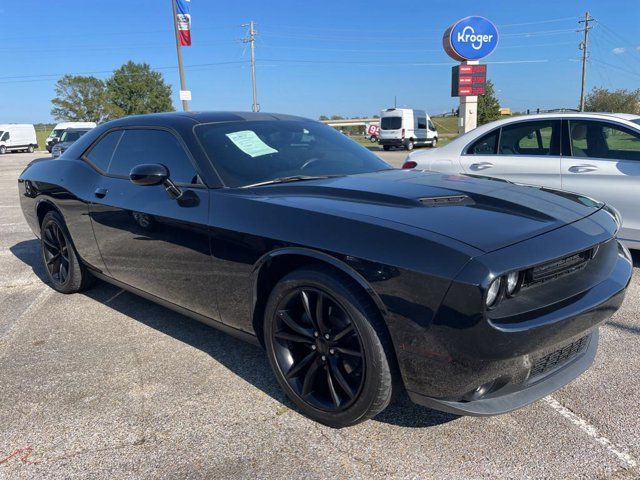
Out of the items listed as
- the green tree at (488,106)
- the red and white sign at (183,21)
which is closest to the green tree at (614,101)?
the green tree at (488,106)

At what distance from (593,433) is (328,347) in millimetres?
1285

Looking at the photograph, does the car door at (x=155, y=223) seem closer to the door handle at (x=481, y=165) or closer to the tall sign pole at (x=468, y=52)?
the door handle at (x=481, y=165)

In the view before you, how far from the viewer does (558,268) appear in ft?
7.32

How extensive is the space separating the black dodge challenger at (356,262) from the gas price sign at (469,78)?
15407mm

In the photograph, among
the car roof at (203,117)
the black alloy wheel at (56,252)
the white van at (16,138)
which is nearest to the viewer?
the car roof at (203,117)

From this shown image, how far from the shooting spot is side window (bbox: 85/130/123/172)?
12.9 ft

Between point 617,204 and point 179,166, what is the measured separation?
4.04 meters

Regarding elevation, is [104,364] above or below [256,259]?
below

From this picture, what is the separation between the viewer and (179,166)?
10.5ft

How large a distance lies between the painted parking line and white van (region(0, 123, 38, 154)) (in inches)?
1827

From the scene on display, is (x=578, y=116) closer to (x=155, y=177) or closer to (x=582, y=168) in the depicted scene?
(x=582, y=168)

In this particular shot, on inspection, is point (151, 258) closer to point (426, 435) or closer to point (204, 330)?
point (204, 330)

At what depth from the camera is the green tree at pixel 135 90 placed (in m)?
85.3

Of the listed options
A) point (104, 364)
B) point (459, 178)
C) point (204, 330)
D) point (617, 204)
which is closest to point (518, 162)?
point (617, 204)
